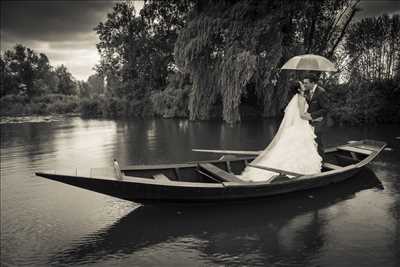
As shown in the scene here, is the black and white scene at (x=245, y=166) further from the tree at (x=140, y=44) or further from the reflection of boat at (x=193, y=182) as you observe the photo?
the tree at (x=140, y=44)

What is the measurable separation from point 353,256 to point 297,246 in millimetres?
664

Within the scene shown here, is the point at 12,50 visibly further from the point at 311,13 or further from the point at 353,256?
the point at 353,256

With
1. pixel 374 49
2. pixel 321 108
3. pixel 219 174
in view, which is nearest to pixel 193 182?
pixel 219 174

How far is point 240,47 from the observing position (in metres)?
16.7

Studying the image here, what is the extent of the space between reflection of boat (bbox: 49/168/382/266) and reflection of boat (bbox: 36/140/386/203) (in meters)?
0.24

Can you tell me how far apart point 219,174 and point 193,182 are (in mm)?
472

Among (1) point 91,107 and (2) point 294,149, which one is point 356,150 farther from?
(1) point 91,107

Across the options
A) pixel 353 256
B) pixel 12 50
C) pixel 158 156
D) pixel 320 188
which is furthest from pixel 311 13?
pixel 12 50

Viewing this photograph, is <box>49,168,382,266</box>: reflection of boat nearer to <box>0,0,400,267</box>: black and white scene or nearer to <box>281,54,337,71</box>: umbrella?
<box>0,0,400,267</box>: black and white scene

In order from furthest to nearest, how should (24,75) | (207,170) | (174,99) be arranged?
(24,75), (174,99), (207,170)

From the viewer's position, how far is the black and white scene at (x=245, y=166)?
451 centimetres

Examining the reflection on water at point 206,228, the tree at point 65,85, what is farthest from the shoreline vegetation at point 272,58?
the tree at point 65,85

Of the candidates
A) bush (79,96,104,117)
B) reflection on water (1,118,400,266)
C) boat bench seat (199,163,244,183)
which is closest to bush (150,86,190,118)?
bush (79,96,104,117)

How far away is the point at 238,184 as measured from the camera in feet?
17.7
